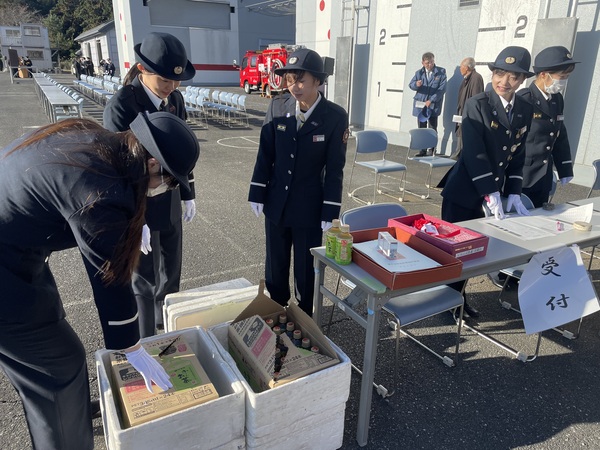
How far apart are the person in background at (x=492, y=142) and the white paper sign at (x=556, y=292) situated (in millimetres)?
436

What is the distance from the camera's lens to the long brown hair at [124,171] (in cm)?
129

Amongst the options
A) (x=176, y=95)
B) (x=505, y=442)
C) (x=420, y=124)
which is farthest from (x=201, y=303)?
(x=420, y=124)

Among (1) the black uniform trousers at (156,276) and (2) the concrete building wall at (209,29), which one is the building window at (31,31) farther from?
(1) the black uniform trousers at (156,276)

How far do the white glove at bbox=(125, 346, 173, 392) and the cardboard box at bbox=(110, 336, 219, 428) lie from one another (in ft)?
0.13

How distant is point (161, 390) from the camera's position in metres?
1.72

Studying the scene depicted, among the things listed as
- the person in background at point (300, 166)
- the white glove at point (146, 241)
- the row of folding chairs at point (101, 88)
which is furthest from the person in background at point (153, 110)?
the row of folding chairs at point (101, 88)

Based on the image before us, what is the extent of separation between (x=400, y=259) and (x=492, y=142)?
1.44m

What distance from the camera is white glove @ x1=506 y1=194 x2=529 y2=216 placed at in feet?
10.4

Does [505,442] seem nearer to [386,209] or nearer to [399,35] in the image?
[386,209]

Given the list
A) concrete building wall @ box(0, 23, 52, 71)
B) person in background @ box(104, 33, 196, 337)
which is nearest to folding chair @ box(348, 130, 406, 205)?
person in background @ box(104, 33, 196, 337)

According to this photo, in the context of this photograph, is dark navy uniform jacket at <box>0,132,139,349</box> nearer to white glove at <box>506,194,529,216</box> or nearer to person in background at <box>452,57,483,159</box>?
white glove at <box>506,194,529,216</box>

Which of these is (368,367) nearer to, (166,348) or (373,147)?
(166,348)

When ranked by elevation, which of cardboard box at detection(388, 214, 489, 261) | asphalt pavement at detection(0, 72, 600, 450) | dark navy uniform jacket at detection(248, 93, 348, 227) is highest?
A: dark navy uniform jacket at detection(248, 93, 348, 227)

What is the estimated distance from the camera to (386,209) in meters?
3.02
